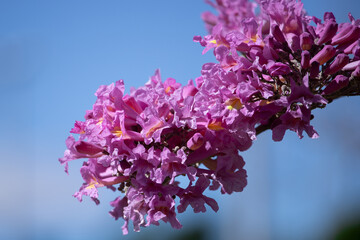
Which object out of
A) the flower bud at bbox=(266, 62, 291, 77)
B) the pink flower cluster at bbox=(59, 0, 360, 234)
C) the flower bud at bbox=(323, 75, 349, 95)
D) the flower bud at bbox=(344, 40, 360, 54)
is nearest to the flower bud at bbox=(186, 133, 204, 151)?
the pink flower cluster at bbox=(59, 0, 360, 234)

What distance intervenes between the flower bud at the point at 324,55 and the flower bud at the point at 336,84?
0.20ft

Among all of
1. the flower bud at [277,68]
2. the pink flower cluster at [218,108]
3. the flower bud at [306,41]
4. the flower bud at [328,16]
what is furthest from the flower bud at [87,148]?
the flower bud at [328,16]

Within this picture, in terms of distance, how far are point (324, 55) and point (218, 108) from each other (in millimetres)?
327

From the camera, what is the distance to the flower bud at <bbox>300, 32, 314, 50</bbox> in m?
1.22

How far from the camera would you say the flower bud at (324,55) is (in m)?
1.20

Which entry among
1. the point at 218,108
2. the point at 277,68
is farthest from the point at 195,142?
the point at 277,68

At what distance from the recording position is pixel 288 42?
4.17 feet

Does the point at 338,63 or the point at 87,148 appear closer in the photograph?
the point at 338,63

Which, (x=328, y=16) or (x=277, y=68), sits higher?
(x=328, y=16)

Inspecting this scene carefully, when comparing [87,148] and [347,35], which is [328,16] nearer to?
[347,35]

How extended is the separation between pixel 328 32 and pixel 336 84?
5.9 inches

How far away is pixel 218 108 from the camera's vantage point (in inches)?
48.6

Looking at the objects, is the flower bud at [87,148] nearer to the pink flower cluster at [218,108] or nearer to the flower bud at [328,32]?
the pink flower cluster at [218,108]

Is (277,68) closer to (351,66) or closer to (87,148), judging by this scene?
(351,66)
